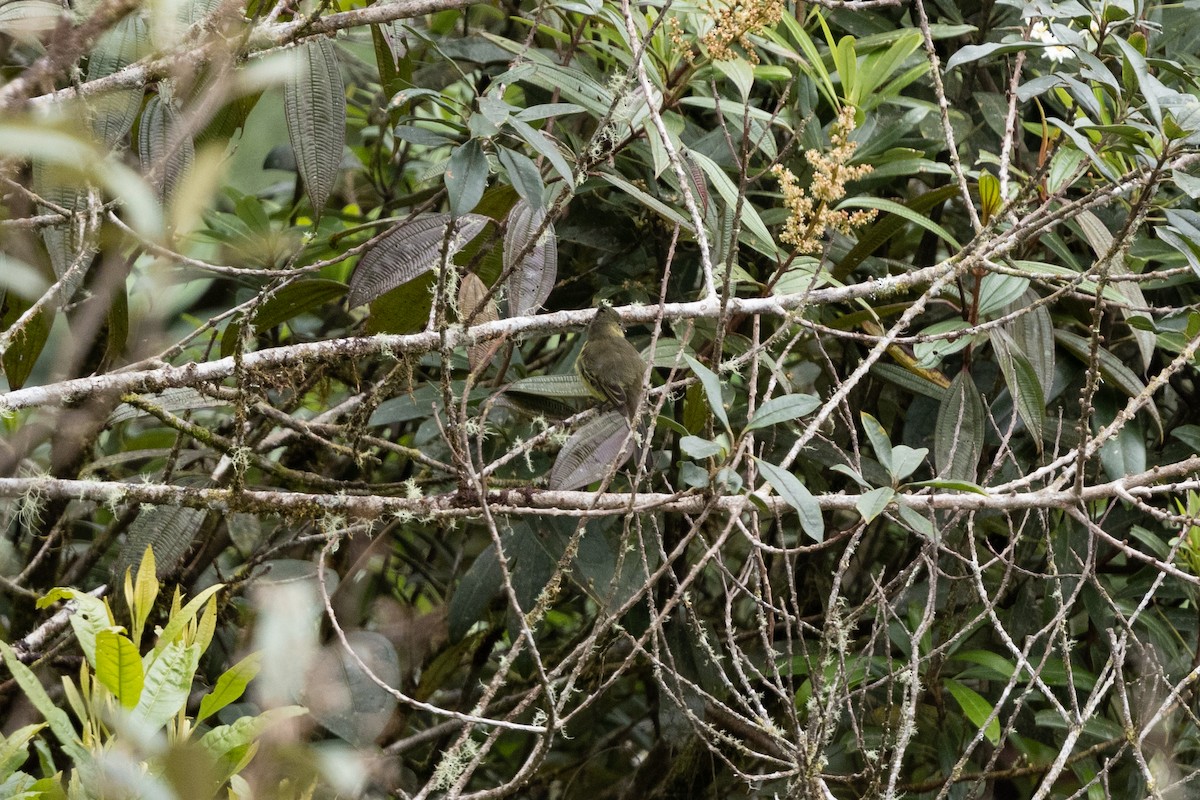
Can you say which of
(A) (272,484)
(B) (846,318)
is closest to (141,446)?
(A) (272,484)

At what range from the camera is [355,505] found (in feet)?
5.34

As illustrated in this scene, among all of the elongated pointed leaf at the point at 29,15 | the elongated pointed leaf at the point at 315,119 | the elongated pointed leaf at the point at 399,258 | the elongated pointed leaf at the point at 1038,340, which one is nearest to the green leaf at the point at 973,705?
the elongated pointed leaf at the point at 1038,340

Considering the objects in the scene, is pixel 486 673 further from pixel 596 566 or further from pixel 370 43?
pixel 370 43

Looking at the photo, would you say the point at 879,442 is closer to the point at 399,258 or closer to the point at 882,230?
the point at 882,230

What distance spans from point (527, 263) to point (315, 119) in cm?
44

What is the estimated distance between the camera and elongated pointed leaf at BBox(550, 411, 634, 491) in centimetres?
168

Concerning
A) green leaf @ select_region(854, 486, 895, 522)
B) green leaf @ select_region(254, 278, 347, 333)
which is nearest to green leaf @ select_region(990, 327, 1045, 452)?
green leaf @ select_region(854, 486, 895, 522)

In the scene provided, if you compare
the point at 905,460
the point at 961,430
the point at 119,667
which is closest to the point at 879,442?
the point at 905,460

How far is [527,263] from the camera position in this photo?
188 centimetres

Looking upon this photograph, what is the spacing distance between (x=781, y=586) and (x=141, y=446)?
Result: 1.61m

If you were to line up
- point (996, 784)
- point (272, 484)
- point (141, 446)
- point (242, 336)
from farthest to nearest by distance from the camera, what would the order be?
point (141, 446) → point (996, 784) → point (272, 484) → point (242, 336)

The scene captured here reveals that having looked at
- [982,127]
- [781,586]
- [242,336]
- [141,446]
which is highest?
[242,336]

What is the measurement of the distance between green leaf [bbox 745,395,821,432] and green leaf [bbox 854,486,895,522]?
0.44 ft

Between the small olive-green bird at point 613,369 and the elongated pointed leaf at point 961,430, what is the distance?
579 mm
